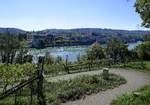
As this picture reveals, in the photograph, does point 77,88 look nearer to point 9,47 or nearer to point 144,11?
point 144,11

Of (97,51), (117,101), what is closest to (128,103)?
(117,101)

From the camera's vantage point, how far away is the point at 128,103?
14.5 m

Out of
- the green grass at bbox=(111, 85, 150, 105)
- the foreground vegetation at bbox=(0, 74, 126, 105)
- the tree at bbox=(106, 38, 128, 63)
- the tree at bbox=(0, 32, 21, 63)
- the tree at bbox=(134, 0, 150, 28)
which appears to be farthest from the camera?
the tree at bbox=(0, 32, 21, 63)

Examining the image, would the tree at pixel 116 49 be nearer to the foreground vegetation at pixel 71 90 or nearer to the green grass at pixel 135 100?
the foreground vegetation at pixel 71 90

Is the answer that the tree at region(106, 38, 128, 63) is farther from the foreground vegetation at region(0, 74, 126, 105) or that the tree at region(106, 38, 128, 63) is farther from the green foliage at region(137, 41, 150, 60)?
the foreground vegetation at region(0, 74, 126, 105)

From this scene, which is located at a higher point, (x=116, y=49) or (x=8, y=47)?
(x=116, y=49)

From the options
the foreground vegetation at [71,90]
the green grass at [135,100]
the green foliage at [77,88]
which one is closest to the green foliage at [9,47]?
the green foliage at [77,88]

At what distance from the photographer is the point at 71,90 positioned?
59.1 ft

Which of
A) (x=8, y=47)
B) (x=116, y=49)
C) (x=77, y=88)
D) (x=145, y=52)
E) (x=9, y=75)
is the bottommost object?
(x=8, y=47)

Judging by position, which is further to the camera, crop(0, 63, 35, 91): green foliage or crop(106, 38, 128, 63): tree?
crop(106, 38, 128, 63): tree

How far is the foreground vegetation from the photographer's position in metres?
15.7

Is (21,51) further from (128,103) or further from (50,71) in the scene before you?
(128,103)

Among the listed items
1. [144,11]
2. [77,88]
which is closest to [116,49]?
[144,11]

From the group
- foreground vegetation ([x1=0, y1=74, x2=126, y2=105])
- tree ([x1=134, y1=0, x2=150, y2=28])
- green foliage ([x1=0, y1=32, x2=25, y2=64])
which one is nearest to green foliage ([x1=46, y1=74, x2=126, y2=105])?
foreground vegetation ([x1=0, y1=74, x2=126, y2=105])
